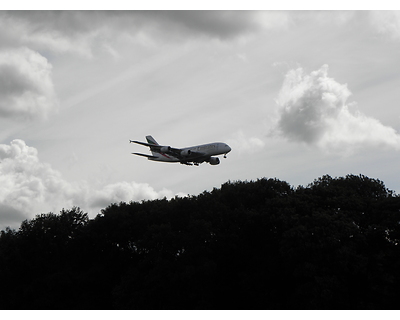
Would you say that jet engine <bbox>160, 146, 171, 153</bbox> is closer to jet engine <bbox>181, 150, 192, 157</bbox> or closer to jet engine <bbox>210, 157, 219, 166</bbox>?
jet engine <bbox>181, 150, 192, 157</bbox>

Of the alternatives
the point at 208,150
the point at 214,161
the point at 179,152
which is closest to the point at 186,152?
the point at 179,152

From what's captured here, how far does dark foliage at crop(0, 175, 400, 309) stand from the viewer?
4706 centimetres

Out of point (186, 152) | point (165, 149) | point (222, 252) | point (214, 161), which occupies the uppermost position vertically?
point (165, 149)

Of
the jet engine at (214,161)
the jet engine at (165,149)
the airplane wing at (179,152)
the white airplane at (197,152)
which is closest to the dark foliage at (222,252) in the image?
the jet engine at (214,161)

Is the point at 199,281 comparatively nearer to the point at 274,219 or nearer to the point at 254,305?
the point at 254,305

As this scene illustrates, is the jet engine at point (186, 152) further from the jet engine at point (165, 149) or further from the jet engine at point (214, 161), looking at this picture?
the jet engine at point (214, 161)

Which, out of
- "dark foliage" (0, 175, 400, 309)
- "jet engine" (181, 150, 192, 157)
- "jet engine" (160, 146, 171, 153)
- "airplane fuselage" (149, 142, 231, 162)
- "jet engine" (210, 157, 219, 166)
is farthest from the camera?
"jet engine" (210, 157, 219, 166)

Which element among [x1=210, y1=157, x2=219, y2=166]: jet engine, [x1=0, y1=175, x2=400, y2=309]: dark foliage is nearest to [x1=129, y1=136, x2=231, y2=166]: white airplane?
[x1=210, y1=157, x2=219, y2=166]: jet engine

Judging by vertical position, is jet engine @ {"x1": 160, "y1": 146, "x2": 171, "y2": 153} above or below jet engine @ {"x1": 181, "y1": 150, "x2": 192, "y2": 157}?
above

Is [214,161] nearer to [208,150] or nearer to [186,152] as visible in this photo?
[208,150]

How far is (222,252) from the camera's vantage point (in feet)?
186

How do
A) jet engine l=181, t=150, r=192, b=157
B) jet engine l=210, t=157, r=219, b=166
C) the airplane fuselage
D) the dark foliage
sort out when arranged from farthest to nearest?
jet engine l=210, t=157, r=219, b=166
jet engine l=181, t=150, r=192, b=157
the airplane fuselage
the dark foliage

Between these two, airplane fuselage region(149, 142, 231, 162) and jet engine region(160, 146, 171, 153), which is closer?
airplane fuselage region(149, 142, 231, 162)

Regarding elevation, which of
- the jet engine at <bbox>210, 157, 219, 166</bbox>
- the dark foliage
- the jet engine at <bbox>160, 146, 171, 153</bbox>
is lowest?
the dark foliage
